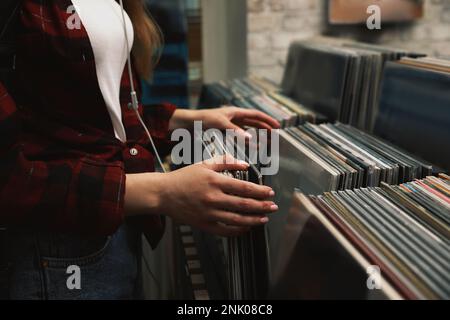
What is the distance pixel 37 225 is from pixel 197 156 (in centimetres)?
41

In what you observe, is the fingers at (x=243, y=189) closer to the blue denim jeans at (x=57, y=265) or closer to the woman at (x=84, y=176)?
the woman at (x=84, y=176)

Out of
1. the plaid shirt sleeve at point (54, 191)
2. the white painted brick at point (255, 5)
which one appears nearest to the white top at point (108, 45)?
the plaid shirt sleeve at point (54, 191)

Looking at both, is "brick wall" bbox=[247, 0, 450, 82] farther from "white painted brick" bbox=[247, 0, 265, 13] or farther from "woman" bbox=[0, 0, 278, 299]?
"woman" bbox=[0, 0, 278, 299]

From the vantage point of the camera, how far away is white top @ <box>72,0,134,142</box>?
0.79 metres

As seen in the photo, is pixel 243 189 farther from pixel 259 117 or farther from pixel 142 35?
pixel 142 35

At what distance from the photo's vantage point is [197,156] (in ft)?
3.40

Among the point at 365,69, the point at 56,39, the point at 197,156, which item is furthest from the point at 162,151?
the point at 365,69

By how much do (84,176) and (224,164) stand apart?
23cm

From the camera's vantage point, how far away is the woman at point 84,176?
0.69 meters

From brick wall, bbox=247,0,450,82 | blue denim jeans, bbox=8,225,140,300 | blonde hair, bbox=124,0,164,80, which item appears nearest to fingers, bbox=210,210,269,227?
blue denim jeans, bbox=8,225,140,300

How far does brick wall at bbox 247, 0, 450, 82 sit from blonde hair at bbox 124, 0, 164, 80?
34.5 inches

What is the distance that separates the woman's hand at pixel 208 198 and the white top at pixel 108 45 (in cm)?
20

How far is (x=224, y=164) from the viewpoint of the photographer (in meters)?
0.74

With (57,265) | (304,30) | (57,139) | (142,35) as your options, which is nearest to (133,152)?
(57,139)
